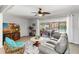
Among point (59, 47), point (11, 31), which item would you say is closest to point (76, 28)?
point (59, 47)

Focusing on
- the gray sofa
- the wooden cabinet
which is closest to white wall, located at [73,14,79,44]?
the gray sofa

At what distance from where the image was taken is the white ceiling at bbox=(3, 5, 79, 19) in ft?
6.38

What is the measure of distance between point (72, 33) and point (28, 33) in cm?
74

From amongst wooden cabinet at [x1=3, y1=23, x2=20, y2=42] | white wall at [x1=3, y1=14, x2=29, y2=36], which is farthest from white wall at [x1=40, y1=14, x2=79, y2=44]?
wooden cabinet at [x1=3, y1=23, x2=20, y2=42]

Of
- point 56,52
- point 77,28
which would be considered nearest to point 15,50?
point 56,52

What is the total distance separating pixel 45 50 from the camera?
1.99 metres

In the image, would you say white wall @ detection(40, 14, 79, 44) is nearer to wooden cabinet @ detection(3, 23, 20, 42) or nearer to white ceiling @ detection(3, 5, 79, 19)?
white ceiling @ detection(3, 5, 79, 19)

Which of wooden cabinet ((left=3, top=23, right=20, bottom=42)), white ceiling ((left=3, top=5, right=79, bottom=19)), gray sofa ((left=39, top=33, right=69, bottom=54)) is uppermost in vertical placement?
white ceiling ((left=3, top=5, right=79, bottom=19))

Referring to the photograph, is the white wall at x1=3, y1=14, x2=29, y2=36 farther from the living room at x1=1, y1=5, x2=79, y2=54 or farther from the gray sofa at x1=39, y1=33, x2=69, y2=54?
the gray sofa at x1=39, y1=33, x2=69, y2=54

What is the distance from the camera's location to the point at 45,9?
200cm

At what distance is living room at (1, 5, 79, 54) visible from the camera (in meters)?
1.96

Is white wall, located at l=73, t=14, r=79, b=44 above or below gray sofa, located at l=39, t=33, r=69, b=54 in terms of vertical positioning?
above
